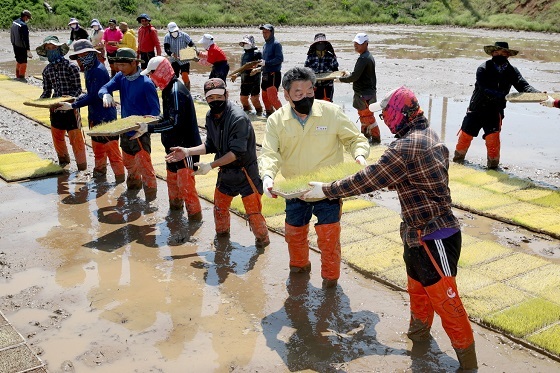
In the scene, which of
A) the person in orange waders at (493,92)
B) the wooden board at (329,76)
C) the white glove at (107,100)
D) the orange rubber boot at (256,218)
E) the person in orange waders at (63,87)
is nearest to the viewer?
the orange rubber boot at (256,218)

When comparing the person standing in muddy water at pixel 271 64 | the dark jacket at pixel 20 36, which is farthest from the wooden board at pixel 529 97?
the dark jacket at pixel 20 36

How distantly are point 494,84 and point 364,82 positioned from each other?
2479 mm

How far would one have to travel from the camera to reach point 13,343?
5.24 meters

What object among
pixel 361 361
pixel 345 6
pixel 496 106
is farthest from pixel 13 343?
pixel 345 6

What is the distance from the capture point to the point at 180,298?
6.06m

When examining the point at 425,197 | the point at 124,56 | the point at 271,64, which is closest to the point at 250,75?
the point at 271,64

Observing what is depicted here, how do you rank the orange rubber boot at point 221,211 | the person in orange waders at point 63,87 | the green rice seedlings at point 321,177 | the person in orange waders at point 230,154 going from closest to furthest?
1. the green rice seedlings at point 321,177
2. the person in orange waders at point 230,154
3. the orange rubber boot at point 221,211
4. the person in orange waders at point 63,87

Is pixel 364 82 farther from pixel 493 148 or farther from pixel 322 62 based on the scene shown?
pixel 493 148

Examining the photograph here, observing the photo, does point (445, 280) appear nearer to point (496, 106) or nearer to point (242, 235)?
point (242, 235)

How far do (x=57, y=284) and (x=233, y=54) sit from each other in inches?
828

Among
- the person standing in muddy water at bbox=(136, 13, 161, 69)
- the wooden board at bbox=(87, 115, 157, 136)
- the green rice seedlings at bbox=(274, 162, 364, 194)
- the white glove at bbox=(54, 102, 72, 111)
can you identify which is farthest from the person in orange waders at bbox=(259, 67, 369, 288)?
the person standing in muddy water at bbox=(136, 13, 161, 69)

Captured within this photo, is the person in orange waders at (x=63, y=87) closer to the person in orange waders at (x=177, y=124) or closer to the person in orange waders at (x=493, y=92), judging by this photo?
the person in orange waders at (x=177, y=124)

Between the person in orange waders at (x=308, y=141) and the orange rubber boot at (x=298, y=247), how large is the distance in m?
0.18

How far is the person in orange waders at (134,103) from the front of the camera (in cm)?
827
